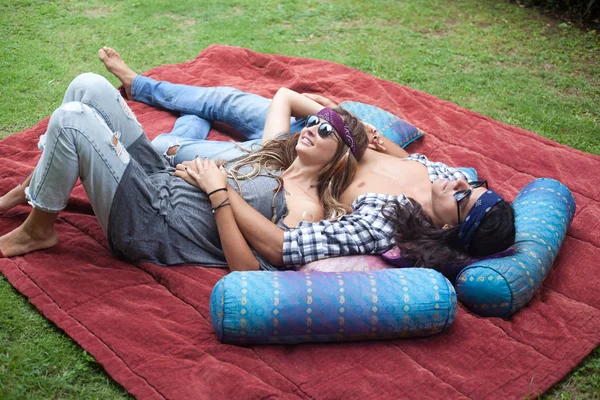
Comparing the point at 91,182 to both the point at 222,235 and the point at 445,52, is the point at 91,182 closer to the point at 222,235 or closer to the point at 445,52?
the point at 222,235

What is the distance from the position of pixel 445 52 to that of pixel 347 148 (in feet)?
12.0

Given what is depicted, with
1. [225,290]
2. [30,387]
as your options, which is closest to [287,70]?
[225,290]

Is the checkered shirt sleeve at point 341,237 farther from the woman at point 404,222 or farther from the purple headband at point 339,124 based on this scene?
the purple headband at point 339,124

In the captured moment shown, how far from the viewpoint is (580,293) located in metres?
3.70

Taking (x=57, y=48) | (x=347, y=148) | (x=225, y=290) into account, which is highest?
(x=347, y=148)

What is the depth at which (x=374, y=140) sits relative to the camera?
14.5ft

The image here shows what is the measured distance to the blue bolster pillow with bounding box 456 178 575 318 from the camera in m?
3.39

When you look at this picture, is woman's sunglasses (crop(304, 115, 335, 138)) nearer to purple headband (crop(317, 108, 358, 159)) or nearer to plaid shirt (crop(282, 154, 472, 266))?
purple headband (crop(317, 108, 358, 159))

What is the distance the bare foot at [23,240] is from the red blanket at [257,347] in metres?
0.06

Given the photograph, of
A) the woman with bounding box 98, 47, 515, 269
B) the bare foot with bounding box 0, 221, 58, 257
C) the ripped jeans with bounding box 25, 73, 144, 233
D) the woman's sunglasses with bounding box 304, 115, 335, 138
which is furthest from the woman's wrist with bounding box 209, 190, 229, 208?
the bare foot with bounding box 0, 221, 58, 257

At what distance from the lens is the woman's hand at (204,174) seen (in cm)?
360

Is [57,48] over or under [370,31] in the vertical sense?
under

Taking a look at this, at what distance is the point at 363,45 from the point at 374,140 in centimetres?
310

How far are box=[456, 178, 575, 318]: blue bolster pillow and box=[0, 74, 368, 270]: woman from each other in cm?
85
